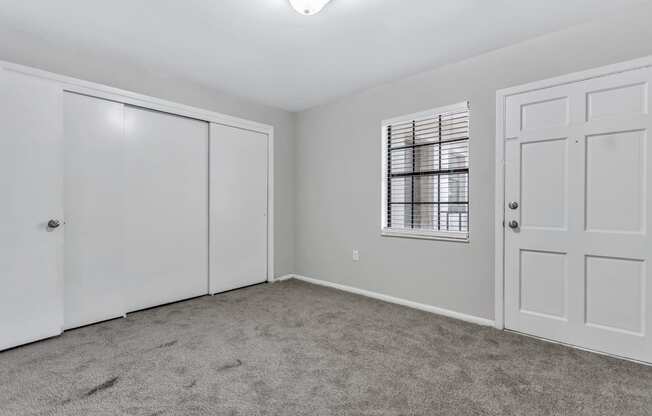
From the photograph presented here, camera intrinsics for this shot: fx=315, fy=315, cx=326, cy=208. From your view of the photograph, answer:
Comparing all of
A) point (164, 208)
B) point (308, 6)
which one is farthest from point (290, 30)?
point (164, 208)

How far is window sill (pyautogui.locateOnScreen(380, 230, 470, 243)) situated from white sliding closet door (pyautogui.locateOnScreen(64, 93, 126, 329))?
2632mm

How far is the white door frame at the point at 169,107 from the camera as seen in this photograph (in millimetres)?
2480

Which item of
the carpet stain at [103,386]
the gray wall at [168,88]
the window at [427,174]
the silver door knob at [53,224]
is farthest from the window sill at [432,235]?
the silver door knob at [53,224]

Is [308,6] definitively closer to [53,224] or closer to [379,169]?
[379,169]

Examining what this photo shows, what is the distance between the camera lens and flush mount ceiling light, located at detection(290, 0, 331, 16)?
1937mm

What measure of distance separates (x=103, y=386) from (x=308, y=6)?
102 inches

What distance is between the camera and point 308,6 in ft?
6.47

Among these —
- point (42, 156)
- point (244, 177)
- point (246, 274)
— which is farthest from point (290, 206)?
point (42, 156)

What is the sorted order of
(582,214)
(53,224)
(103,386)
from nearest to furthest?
(103,386) < (582,214) < (53,224)

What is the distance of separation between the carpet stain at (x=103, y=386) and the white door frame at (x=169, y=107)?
7.32 ft

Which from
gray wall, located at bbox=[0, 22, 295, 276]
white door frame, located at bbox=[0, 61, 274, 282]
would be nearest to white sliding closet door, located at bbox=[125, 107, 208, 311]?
white door frame, located at bbox=[0, 61, 274, 282]

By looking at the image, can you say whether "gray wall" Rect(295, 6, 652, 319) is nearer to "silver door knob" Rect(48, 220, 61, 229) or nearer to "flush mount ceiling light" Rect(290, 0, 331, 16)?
"flush mount ceiling light" Rect(290, 0, 331, 16)

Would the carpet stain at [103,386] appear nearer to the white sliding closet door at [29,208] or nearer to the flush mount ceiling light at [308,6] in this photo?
the white sliding closet door at [29,208]

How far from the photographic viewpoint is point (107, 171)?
2.78 meters
